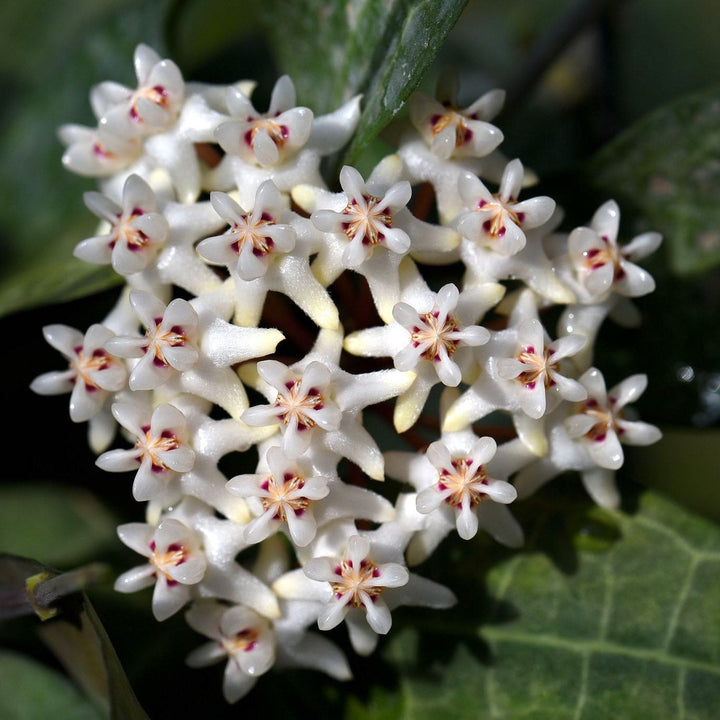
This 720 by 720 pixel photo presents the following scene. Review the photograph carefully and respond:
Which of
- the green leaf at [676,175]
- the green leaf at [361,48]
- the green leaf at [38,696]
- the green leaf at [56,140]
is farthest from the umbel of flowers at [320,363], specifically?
the green leaf at [56,140]

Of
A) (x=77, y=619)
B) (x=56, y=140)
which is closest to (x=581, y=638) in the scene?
(x=77, y=619)

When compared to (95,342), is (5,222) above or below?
below

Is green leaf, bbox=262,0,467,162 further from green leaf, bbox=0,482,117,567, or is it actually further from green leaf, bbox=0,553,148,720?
green leaf, bbox=0,482,117,567

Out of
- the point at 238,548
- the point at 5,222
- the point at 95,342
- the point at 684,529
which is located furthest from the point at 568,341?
the point at 5,222

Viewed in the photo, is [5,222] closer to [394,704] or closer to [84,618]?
[84,618]

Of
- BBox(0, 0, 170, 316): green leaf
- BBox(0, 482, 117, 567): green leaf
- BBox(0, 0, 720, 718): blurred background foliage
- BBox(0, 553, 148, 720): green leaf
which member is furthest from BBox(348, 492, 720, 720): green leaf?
BBox(0, 0, 170, 316): green leaf

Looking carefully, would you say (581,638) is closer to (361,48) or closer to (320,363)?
(320,363)

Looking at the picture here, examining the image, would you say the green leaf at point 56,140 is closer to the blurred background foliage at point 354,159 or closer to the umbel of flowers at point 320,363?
the blurred background foliage at point 354,159
